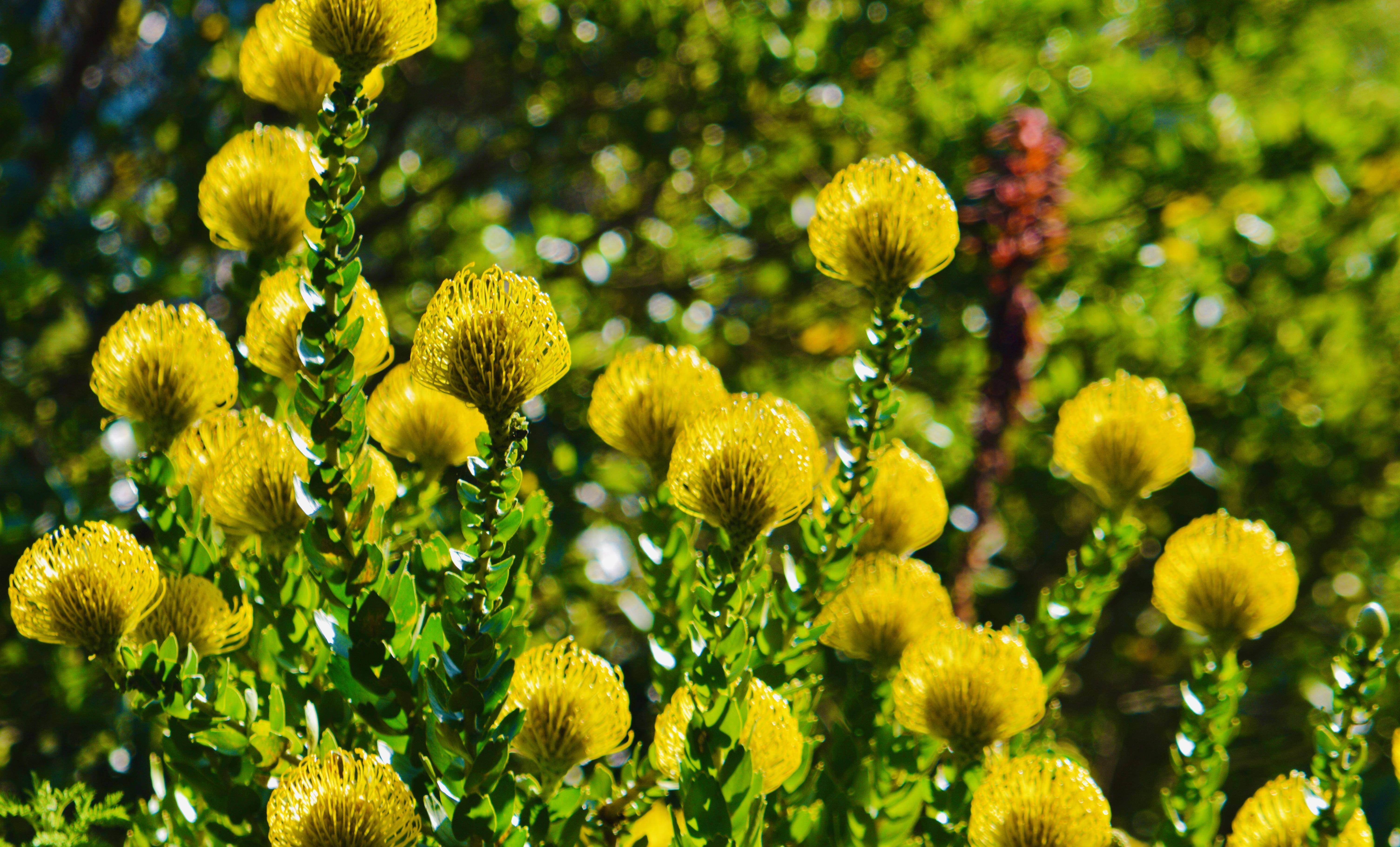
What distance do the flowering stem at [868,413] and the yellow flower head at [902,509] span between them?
0.07 m

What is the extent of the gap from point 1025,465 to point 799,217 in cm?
54

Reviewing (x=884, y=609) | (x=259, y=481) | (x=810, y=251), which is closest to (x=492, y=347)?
(x=259, y=481)

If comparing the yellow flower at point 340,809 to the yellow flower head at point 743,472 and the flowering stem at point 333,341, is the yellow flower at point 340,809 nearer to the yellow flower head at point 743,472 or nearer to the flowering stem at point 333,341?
the flowering stem at point 333,341

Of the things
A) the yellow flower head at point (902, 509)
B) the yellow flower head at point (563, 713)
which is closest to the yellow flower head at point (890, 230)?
the yellow flower head at point (902, 509)

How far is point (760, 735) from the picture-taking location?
1.65 feet

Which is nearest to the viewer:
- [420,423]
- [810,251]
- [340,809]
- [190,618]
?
[340,809]

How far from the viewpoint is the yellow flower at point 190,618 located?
20.9 inches

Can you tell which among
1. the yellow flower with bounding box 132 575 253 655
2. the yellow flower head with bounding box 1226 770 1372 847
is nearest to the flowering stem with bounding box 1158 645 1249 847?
the yellow flower head with bounding box 1226 770 1372 847

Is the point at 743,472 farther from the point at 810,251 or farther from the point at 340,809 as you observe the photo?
the point at 810,251

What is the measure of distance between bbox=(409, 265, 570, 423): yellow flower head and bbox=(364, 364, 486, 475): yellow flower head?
0.17m

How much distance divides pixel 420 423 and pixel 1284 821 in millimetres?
563

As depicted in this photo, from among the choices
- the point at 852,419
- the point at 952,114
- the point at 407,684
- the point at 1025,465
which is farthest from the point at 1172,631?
the point at 407,684

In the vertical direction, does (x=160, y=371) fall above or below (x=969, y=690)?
above

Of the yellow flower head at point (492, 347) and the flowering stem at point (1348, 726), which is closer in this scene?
the yellow flower head at point (492, 347)
